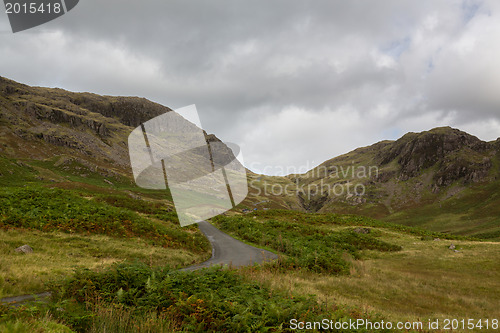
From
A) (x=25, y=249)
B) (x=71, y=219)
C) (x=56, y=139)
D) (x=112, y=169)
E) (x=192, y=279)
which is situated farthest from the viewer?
(x=112, y=169)

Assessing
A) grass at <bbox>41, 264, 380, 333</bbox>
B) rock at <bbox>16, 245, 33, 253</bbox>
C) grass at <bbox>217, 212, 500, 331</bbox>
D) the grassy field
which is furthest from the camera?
rock at <bbox>16, 245, 33, 253</bbox>

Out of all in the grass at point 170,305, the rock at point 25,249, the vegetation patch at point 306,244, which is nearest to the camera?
the grass at point 170,305

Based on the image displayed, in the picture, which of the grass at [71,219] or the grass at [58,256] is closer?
the grass at [58,256]

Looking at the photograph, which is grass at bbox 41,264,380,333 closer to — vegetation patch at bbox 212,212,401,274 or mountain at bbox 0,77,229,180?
vegetation patch at bbox 212,212,401,274

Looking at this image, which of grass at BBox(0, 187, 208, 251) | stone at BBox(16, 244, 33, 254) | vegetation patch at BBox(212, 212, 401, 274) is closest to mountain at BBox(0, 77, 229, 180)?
grass at BBox(0, 187, 208, 251)

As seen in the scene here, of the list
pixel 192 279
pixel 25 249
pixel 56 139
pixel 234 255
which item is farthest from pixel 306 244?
pixel 56 139

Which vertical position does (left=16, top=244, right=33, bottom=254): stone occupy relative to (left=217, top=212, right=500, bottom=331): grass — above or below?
above

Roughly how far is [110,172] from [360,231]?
91.2 metres

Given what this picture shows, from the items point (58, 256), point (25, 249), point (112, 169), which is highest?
point (112, 169)

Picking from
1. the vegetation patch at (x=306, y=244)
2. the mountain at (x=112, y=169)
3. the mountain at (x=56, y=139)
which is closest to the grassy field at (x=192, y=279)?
the vegetation patch at (x=306, y=244)

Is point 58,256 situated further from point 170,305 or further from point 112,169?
point 112,169

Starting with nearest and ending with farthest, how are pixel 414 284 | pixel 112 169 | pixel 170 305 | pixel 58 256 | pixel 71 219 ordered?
pixel 170 305
pixel 58 256
pixel 414 284
pixel 71 219
pixel 112 169

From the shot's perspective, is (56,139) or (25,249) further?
(56,139)

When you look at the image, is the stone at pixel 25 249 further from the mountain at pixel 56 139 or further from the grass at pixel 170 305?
the mountain at pixel 56 139
